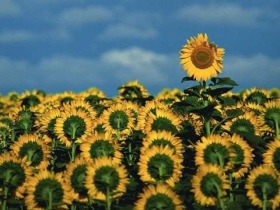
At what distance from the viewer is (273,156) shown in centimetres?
666

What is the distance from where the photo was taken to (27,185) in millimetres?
6406

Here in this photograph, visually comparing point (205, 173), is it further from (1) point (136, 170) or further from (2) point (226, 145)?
(1) point (136, 170)

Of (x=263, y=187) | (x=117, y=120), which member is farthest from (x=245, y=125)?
(x=117, y=120)

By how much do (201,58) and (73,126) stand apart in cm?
178

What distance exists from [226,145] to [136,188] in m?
1.14

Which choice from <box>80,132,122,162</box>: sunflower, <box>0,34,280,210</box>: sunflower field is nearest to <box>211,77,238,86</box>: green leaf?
<box>0,34,280,210</box>: sunflower field

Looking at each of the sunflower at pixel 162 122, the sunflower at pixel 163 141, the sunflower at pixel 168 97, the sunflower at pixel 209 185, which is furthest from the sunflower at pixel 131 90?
the sunflower at pixel 209 185

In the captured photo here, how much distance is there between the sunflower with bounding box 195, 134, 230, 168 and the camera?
637 centimetres

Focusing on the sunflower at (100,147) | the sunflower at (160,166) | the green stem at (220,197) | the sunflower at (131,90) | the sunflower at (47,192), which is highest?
the sunflower at (131,90)

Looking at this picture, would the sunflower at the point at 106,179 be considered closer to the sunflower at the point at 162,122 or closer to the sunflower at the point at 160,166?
the sunflower at the point at 160,166

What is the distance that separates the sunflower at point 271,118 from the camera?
24.1 ft

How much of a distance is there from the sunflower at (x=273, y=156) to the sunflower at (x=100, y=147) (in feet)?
5.06

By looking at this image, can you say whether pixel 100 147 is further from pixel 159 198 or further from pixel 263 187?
pixel 263 187

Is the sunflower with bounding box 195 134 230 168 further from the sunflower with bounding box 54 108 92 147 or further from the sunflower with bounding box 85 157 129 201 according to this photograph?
the sunflower with bounding box 54 108 92 147
